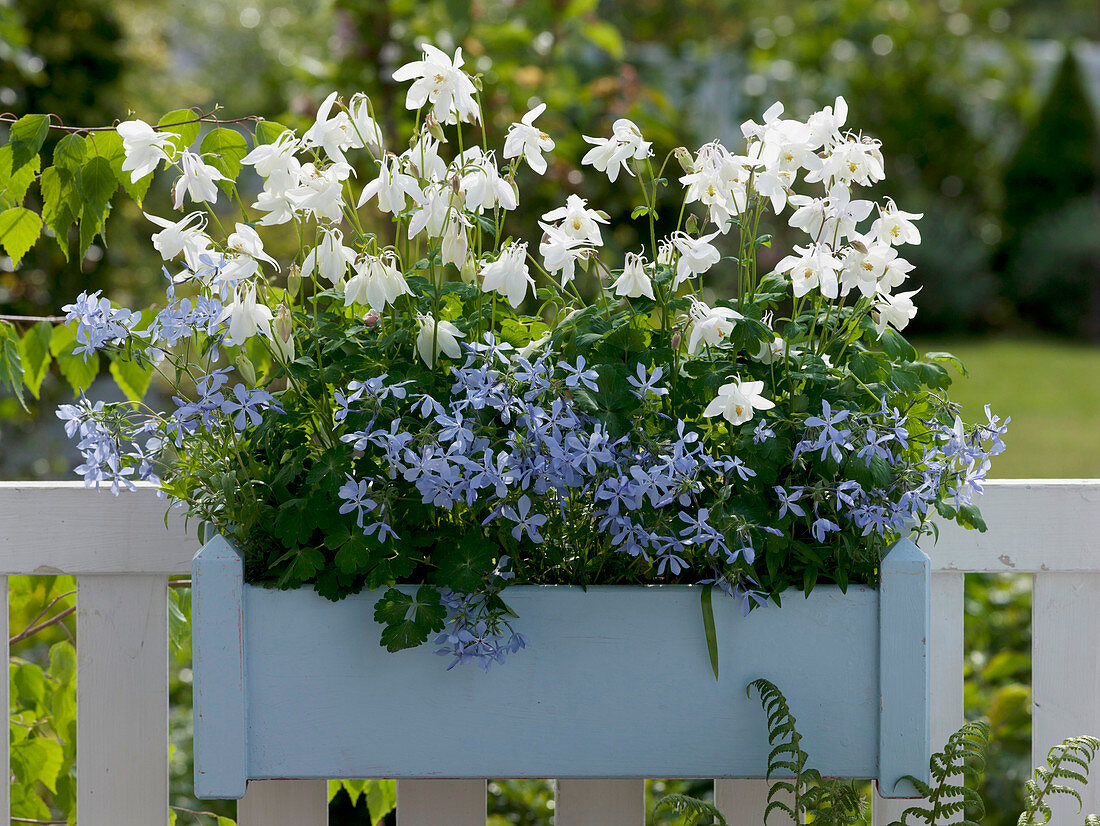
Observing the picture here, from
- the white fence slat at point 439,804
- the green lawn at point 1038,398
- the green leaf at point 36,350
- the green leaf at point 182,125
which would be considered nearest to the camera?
the green leaf at point 182,125

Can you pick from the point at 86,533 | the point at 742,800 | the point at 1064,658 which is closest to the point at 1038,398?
the point at 1064,658

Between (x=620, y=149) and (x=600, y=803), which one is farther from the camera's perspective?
(x=600, y=803)

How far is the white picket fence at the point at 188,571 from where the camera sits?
124 cm

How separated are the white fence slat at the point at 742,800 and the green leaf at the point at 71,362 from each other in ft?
2.73

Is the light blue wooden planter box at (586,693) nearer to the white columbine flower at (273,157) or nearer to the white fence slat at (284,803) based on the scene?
the white fence slat at (284,803)

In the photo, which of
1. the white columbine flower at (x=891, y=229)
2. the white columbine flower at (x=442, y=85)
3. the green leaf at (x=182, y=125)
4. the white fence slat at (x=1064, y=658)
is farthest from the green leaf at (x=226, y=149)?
the white fence slat at (x=1064, y=658)

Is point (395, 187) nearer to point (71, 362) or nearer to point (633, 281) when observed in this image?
point (633, 281)

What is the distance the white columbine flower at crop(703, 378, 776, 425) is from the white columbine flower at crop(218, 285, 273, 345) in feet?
1.25

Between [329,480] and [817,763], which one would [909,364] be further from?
[329,480]

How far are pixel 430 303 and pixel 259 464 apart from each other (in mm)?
220

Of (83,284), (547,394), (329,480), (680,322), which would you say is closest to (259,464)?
(329,480)

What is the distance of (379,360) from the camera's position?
1.02 metres

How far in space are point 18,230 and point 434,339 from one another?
543 mm

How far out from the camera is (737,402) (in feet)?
3.01
